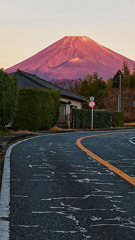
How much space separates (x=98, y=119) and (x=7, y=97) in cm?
1990

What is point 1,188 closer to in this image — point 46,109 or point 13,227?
point 13,227

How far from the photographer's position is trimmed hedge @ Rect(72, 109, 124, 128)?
112 ft

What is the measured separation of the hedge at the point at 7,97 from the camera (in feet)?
61.8

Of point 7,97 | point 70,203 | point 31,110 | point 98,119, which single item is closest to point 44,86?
point 98,119

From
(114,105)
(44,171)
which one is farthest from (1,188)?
(114,105)

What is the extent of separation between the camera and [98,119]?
3831 cm

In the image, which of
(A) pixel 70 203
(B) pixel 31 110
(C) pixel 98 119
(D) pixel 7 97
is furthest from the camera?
(C) pixel 98 119

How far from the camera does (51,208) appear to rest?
4.32 m

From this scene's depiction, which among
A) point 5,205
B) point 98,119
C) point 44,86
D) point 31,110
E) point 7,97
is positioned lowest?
point 5,205

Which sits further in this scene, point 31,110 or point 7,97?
point 31,110

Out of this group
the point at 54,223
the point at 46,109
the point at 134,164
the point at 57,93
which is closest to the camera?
the point at 54,223

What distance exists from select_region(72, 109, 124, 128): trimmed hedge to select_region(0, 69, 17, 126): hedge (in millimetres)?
13583

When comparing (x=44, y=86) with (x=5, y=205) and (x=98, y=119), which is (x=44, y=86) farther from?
(x=5, y=205)

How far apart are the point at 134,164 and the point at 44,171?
2.37 metres
